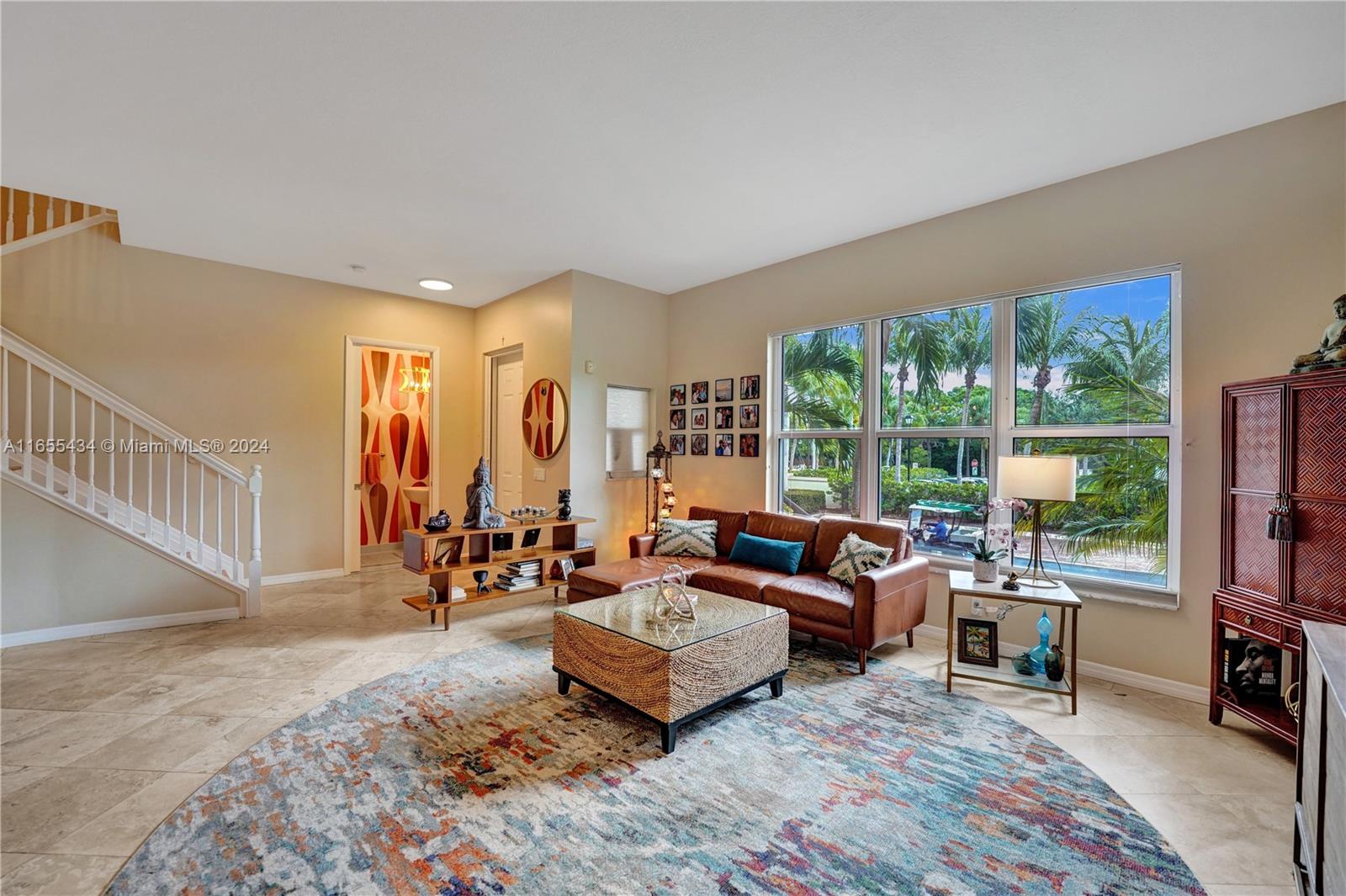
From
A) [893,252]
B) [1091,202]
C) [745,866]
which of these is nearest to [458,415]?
[893,252]

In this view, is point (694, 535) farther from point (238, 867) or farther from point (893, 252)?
point (238, 867)

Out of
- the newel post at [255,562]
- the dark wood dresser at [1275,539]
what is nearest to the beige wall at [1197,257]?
the dark wood dresser at [1275,539]

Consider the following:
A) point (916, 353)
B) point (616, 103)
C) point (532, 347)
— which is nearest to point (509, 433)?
point (532, 347)

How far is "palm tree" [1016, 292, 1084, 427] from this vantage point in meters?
3.30

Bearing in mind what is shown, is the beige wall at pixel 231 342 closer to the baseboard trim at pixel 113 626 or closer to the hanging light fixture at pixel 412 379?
the baseboard trim at pixel 113 626

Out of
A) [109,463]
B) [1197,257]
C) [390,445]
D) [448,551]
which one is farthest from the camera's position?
[390,445]

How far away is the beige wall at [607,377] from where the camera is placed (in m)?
4.92

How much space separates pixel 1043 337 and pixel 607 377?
3.47m

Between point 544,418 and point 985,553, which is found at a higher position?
point 544,418

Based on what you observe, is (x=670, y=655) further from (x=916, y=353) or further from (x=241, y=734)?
(x=916, y=353)

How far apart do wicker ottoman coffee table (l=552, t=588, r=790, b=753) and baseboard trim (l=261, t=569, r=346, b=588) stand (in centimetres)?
354

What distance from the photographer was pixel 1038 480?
9.30 ft

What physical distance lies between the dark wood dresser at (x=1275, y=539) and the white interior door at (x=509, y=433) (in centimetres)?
518

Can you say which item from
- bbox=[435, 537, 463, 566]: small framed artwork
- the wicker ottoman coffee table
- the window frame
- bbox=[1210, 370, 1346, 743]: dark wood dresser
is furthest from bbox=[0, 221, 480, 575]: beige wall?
bbox=[1210, 370, 1346, 743]: dark wood dresser
